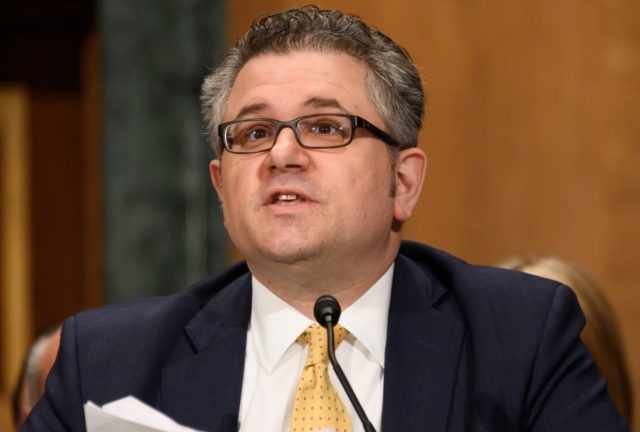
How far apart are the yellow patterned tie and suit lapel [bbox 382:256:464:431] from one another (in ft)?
0.29

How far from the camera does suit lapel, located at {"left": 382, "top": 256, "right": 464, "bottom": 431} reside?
6.21ft

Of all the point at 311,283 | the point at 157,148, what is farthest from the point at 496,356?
the point at 157,148

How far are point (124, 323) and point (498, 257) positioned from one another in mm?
1662

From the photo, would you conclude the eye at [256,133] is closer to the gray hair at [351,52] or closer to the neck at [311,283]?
the gray hair at [351,52]

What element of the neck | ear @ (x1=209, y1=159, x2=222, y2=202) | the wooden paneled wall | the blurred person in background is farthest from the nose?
the wooden paneled wall

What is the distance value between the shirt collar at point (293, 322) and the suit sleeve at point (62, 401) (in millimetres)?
361

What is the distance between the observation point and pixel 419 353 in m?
1.98

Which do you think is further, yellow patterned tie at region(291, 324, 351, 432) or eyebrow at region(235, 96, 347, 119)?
eyebrow at region(235, 96, 347, 119)

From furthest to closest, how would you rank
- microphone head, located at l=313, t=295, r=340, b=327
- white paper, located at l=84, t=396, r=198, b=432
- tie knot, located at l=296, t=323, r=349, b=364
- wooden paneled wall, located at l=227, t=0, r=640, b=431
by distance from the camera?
wooden paneled wall, located at l=227, t=0, r=640, b=431
tie knot, located at l=296, t=323, r=349, b=364
microphone head, located at l=313, t=295, r=340, b=327
white paper, located at l=84, t=396, r=198, b=432

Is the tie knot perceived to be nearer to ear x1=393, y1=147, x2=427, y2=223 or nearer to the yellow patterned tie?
the yellow patterned tie

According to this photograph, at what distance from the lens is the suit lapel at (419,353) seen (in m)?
1.89

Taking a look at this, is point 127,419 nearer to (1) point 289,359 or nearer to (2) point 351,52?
(1) point 289,359

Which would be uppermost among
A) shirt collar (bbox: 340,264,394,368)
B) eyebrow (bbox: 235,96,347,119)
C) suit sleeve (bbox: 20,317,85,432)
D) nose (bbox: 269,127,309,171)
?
eyebrow (bbox: 235,96,347,119)

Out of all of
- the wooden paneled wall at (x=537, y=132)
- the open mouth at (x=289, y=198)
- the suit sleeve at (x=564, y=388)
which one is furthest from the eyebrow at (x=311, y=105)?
the wooden paneled wall at (x=537, y=132)
